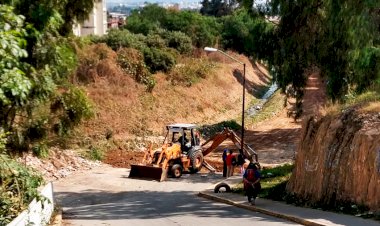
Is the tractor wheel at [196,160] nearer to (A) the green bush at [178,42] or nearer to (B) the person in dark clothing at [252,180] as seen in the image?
(B) the person in dark clothing at [252,180]

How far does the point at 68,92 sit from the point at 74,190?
44.7ft

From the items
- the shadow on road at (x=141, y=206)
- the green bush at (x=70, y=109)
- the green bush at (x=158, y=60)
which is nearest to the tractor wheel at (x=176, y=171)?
the shadow on road at (x=141, y=206)

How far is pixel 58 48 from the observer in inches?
681

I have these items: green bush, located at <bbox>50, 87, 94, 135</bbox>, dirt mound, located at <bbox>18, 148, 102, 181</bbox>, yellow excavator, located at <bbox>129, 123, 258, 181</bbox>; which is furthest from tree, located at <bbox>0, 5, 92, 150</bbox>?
dirt mound, located at <bbox>18, 148, 102, 181</bbox>

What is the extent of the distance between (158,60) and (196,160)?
27548mm

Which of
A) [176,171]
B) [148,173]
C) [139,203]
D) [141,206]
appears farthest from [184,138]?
[141,206]

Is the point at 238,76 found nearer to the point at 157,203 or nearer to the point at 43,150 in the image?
the point at 157,203

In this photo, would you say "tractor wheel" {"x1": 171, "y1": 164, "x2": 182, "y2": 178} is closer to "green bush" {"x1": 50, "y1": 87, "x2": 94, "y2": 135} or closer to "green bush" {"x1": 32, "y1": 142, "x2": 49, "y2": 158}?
"green bush" {"x1": 32, "y1": 142, "x2": 49, "y2": 158}

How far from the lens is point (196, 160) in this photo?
37.1 metres

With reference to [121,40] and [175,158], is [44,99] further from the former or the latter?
[121,40]

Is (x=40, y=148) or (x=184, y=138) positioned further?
(x=184, y=138)

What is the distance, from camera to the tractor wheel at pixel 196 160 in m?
36.8

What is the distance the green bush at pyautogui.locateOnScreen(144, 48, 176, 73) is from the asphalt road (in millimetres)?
23312

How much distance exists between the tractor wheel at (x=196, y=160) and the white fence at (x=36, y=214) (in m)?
18.0
